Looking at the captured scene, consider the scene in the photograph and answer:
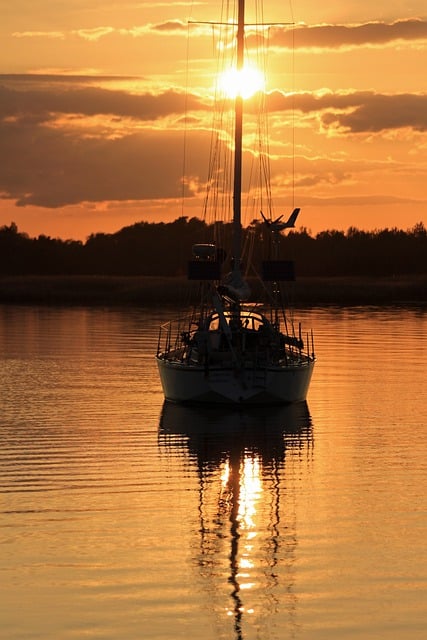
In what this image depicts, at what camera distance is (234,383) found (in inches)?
1674

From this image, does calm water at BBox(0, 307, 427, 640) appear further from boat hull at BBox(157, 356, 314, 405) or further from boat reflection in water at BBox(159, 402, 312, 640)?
boat hull at BBox(157, 356, 314, 405)

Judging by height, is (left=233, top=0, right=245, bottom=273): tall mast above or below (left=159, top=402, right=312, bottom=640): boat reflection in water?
above

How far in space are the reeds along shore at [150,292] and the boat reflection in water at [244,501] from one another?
95.6 meters

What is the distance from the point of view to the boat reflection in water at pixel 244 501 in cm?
2091

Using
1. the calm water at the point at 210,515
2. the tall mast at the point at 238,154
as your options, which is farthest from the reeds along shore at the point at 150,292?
the calm water at the point at 210,515

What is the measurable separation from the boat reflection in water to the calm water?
0.05 meters

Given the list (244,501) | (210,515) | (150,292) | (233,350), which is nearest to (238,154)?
(233,350)

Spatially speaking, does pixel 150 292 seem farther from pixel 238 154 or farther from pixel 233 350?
pixel 233 350

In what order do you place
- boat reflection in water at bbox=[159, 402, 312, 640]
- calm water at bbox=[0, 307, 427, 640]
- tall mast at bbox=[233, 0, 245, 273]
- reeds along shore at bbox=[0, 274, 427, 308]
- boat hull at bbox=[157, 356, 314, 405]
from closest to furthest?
calm water at bbox=[0, 307, 427, 640] < boat reflection in water at bbox=[159, 402, 312, 640] < boat hull at bbox=[157, 356, 314, 405] < tall mast at bbox=[233, 0, 245, 273] < reeds along shore at bbox=[0, 274, 427, 308]

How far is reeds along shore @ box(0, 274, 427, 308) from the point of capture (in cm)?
14475

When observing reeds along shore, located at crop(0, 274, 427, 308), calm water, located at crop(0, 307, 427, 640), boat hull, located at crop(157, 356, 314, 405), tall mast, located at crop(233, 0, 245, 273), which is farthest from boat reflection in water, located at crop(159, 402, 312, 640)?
reeds along shore, located at crop(0, 274, 427, 308)

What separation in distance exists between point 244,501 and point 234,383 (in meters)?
13.6

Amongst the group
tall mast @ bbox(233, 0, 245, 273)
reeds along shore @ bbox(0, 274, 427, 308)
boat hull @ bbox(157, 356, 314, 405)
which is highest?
tall mast @ bbox(233, 0, 245, 273)

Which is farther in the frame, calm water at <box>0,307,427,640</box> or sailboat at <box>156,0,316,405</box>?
sailboat at <box>156,0,316,405</box>
